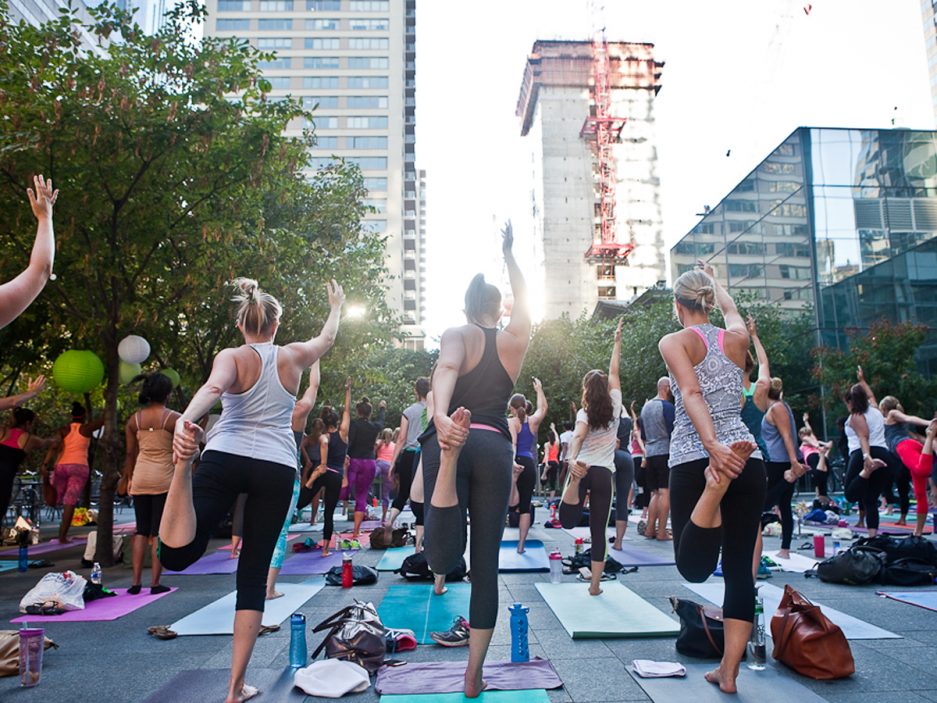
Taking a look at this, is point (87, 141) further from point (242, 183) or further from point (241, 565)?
point (241, 565)

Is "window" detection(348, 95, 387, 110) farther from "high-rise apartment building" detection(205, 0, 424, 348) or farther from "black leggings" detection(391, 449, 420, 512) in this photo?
"black leggings" detection(391, 449, 420, 512)

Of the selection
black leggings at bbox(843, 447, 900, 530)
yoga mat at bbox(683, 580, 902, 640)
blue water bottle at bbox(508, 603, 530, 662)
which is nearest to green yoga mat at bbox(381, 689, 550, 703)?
blue water bottle at bbox(508, 603, 530, 662)

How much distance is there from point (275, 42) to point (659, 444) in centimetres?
7569

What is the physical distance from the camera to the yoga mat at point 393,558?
338 inches

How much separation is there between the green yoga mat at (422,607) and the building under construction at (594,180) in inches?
2805

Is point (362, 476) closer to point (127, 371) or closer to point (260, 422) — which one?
point (127, 371)

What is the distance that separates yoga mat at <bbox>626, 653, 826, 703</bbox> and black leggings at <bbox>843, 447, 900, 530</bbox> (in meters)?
6.02

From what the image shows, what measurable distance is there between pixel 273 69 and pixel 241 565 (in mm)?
76259

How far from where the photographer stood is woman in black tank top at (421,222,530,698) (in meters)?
3.50

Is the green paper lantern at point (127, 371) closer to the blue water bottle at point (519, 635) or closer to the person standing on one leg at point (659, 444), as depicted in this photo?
the person standing on one leg at point (659, 444)

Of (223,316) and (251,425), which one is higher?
(223,316)

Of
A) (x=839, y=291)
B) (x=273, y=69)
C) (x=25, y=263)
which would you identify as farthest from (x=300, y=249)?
(x=273, y=69)

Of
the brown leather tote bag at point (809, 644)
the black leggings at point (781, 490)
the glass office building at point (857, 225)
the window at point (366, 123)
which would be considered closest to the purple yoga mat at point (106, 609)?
the brown leather tote bag at point (809, 644)

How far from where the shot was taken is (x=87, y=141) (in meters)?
9.00
